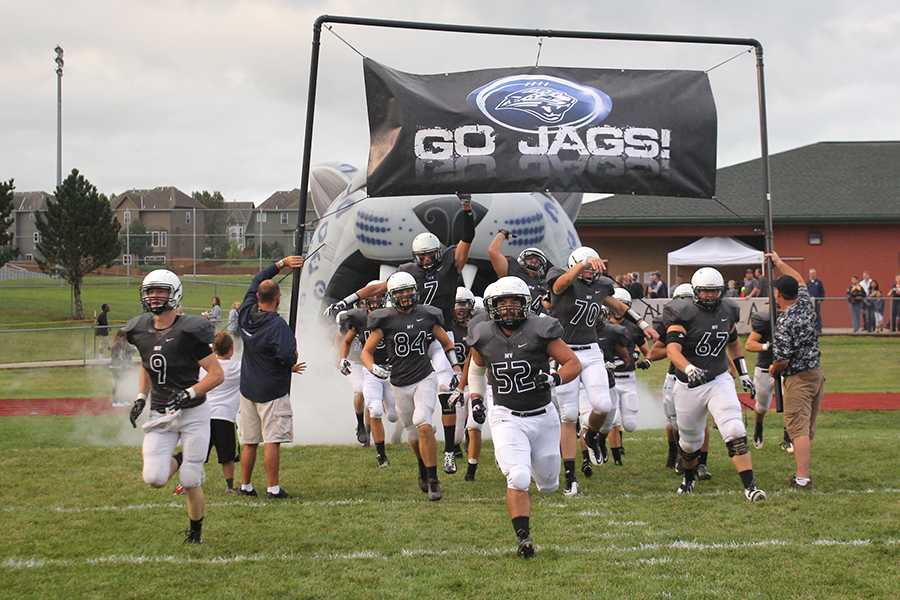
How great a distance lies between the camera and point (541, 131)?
953cm

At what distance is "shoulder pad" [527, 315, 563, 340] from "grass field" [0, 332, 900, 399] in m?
11.2

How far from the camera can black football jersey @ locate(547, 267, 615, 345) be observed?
360 inches

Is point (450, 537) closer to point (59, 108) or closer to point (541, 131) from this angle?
point (541, 131)

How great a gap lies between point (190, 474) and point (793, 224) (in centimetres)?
2625

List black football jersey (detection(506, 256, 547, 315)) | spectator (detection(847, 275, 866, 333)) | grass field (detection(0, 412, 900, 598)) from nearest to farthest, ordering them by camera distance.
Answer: grass field (detection(0, 412, 900, 598)) → black football jersey (detection(506, 256, 547, 315)) → spectator (detection(847, 275, 866, 333))

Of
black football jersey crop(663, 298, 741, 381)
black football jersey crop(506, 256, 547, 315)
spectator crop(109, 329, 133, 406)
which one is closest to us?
black football jersey crop(663, 298, 741, 381)

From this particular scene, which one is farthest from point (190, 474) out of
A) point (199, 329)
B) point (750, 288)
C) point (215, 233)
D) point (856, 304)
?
point (215, 233)

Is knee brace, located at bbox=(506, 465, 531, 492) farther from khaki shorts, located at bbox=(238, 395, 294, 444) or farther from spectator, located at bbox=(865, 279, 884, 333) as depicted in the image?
spectator, located at bbox=(865, 279, 884, 333)

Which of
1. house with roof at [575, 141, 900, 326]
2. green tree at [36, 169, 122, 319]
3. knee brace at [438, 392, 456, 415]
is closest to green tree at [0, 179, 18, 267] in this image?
green tree at [36, 169, 122, 319]

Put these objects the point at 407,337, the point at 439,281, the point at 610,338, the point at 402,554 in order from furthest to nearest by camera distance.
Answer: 1. the point at 610,338
2. the point at 439,281
3. the point at 407,337
4. the point at 402,554

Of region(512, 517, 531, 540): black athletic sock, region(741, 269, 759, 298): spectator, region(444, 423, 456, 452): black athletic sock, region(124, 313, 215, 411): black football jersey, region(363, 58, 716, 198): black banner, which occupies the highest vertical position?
region(363, 58, 716, 198): black banner

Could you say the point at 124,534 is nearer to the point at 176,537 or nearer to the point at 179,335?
the point at 176,537

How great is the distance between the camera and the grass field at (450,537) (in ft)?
18.7

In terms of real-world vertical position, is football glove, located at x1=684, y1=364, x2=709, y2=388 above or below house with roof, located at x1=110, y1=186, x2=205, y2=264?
below
